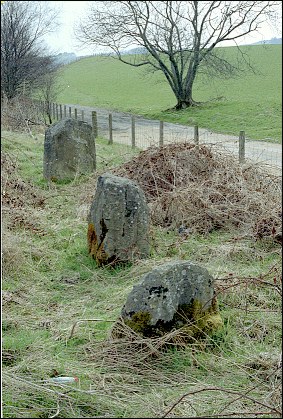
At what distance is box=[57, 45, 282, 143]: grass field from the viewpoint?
1802 cm

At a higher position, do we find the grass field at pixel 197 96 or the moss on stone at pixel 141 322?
the grass field at pixel 197 96

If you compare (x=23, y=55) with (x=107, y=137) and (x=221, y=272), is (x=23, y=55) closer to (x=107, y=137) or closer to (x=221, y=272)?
(x=107, y=137)

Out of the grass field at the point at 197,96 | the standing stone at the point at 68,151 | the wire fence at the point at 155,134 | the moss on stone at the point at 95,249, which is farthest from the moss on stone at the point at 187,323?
the standing stone at the point at 68,151

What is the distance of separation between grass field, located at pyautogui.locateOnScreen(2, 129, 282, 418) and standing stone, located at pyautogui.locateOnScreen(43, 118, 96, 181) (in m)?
2.90

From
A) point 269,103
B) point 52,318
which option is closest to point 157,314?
point 52,318

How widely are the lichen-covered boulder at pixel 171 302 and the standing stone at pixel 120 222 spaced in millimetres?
2096

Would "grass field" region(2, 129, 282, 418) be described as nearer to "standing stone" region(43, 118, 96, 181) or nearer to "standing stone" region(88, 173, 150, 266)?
"standing stone" region(88, 173, 150, 266)

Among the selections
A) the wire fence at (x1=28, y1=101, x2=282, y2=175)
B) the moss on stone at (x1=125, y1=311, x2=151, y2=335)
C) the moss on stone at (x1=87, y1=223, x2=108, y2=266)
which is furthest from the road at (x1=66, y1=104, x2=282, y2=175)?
the moss on stone at (x1=125, y1=311, x2=151, y2=335)

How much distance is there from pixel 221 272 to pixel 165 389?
2.32 meters

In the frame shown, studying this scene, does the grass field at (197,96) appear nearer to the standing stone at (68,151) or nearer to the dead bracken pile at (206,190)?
the standing stone at (68,151)

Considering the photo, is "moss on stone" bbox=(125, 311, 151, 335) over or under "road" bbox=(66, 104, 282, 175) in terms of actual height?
under

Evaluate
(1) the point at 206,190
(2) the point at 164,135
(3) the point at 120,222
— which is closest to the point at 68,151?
(1) the point at 206,190

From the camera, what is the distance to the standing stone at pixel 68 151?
11.1m

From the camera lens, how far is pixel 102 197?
642 cm
